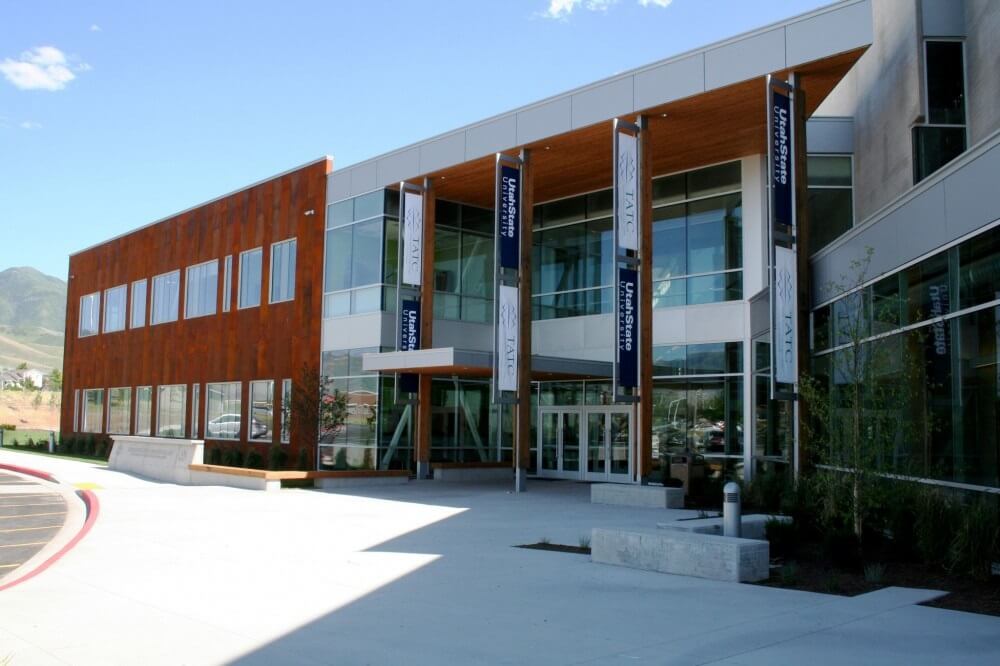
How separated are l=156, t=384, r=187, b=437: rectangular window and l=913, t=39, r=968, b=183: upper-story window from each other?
29019mm

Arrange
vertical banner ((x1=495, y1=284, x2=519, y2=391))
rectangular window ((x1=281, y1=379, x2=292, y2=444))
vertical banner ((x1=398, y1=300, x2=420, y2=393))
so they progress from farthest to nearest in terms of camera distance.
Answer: rectangular window ((x1=281, y1=379, x2=292, y2=444)) → vertical banner ((x1=398, y1=300, x2=420, y2=393)) → vertical banner ((x1=495, y1=284, x2=519, y2=391))

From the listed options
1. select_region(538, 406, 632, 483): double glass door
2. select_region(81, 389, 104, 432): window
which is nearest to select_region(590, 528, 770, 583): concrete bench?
select_region(538, 406, 632, 483): double glass door

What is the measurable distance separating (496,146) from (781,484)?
11.8m

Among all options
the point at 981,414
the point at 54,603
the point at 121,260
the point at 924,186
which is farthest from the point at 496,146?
the point at 121,260

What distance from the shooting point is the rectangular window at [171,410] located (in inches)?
1496

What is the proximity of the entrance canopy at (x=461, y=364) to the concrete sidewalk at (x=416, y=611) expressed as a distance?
30.4 feet

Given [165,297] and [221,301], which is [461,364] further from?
[165,297]

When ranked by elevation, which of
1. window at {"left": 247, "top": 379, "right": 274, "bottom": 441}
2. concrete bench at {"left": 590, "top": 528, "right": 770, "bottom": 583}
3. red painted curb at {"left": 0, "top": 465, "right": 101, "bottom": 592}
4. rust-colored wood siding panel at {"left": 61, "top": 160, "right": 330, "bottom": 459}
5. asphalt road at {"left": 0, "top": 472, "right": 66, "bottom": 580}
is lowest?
asphalt road at {"left": 0, "top": 472, "right": 66, "bottom": 580}

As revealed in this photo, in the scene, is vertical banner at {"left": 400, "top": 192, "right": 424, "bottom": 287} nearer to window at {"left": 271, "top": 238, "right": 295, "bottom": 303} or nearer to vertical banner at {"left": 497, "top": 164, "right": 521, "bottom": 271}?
vertical banner at {"left": 497, "top": 164, "right": 521, "bottom": 271}

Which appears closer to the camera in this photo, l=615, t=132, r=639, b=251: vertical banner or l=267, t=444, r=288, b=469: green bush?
l=615, t=132, r=639, b=251: vertical banner

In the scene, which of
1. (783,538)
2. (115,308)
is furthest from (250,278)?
(783,538)

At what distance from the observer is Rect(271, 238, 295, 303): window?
107ft

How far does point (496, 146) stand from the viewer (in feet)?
82.5

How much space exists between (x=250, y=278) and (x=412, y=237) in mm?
9329
